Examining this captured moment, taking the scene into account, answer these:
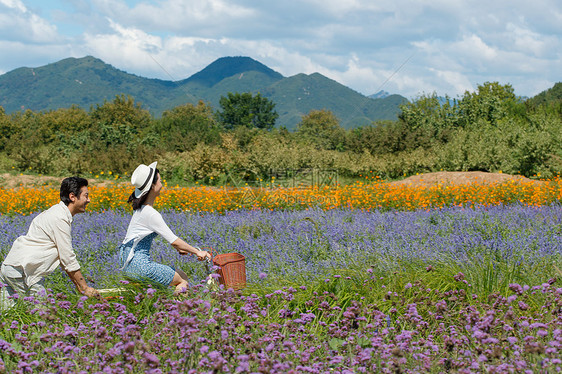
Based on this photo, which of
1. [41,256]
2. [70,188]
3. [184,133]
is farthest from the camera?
[184,133]

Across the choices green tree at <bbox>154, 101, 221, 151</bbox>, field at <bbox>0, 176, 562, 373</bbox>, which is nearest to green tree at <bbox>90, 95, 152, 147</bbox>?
green tree at <bbox>154, 101, 221, 151</bbox>

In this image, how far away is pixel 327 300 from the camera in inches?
144

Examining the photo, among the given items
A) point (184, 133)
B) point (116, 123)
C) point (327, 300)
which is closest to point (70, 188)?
point (327, 300)

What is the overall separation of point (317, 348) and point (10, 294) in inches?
104

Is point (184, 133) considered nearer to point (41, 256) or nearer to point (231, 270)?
point (41, 256)

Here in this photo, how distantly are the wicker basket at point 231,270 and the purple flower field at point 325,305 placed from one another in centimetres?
16

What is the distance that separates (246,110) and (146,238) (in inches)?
2318

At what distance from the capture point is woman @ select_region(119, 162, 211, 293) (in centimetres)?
390

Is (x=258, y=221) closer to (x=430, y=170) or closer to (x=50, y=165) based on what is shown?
(x=430, y=170)

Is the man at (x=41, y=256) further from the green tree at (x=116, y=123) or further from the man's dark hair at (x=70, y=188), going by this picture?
the green tree at (x=116, y=123)

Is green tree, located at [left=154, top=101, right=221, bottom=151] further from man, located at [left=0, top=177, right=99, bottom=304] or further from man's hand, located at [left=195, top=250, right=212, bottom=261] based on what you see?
man's hand, located at [left=195, top=250, right=212, bottom=261]

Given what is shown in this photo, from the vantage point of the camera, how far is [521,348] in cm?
244

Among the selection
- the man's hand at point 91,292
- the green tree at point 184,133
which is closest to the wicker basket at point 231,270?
the man's hand at point 91,292

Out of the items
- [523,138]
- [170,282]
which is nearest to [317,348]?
[170,282]
